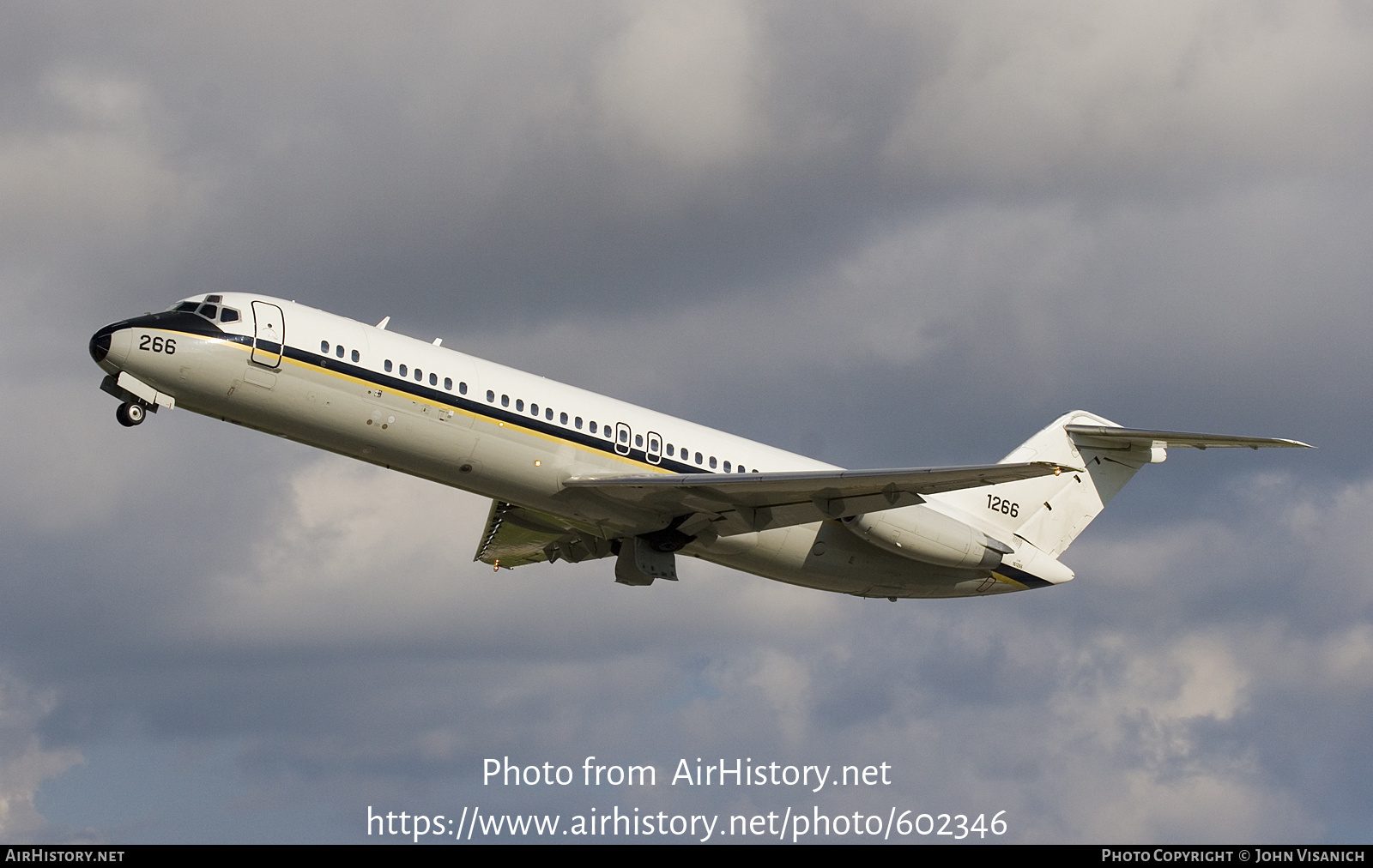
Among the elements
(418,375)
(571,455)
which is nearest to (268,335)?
(418,375)

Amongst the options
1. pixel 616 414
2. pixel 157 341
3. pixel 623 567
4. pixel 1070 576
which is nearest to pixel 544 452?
pixel 616 414

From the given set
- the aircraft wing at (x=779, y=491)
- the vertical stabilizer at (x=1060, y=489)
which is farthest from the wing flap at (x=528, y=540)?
the vertical stabilizer at (x=1060, y=489)

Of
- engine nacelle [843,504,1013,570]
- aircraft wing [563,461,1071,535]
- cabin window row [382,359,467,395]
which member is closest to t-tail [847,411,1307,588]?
engine nacelle [843,504,1013,570]

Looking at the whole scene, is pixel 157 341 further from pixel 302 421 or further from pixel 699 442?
pixel 699 442

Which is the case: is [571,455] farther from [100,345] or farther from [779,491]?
[100,345]

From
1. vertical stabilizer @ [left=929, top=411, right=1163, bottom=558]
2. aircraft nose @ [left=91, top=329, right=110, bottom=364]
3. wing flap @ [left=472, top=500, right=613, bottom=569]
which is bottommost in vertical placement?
aircraft nose @ [left=91, top=329, right=110, bottom=364]

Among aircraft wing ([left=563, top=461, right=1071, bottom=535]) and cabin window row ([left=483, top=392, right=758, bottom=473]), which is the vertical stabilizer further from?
cabin window row ([left=483, top=392, right=758, bottom=473])

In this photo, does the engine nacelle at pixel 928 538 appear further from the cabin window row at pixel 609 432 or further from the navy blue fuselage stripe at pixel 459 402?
the navy blue fuselage stripe at pixel 459 402

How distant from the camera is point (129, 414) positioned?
3064cm

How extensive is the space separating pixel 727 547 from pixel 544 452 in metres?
5.55

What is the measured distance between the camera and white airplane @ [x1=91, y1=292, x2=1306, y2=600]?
101ft

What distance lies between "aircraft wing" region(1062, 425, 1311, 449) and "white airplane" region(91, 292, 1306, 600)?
127mm

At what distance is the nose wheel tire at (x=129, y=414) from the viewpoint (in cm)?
3062
